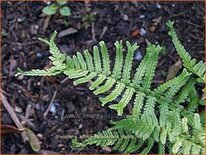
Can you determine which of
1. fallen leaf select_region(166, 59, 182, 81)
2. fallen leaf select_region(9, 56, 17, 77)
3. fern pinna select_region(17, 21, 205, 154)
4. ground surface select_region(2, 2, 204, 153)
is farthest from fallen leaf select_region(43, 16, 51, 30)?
fern pinna select_region(17, 21, 205, 154)

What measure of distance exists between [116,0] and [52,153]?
36.1 inches

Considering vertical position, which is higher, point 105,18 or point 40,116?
point 105,18

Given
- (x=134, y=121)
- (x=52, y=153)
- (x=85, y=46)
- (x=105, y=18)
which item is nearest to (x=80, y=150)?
(x=52, y=153)

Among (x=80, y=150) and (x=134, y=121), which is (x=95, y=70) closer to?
(x=134, y=121)

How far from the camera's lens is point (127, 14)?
275 centimetres

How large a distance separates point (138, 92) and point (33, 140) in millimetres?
897

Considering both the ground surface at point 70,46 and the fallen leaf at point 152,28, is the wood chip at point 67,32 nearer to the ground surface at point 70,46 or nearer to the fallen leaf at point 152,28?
the ground surface at point 70,46

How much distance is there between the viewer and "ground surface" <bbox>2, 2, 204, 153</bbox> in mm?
2541

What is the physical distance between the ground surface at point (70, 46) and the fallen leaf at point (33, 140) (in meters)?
0.02

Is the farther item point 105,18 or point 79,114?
point 105,18

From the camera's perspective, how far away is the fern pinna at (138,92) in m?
1.59

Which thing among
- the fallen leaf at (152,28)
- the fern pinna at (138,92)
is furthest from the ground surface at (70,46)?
the fern pinna at (138,92)

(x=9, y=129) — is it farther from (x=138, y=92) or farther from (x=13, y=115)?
(x=138, y=92)

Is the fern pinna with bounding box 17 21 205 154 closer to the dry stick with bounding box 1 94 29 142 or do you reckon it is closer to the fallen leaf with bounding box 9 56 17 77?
the dry stick with bounding box 1 94 29 142
